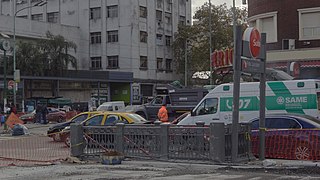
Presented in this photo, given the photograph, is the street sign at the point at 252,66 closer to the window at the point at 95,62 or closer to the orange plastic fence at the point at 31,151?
the orange plastic fence at the point at 31,151

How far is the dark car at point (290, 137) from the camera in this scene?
14406mm

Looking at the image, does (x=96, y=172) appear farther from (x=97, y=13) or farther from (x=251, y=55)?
(x=97, y=13)

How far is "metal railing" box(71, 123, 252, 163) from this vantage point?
14.0 metres

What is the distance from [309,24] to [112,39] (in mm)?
39480

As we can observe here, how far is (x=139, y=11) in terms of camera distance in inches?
2751

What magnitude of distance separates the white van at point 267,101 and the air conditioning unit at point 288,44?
51.2 ft

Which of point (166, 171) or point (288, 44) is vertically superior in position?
point (288, 44)

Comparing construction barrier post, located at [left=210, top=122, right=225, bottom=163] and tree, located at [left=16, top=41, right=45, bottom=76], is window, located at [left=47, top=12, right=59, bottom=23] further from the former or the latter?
construction barrier post, located at [left=210, top=122, right=225, bottom=163]

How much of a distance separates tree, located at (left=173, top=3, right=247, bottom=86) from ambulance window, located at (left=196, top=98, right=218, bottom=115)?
160ft

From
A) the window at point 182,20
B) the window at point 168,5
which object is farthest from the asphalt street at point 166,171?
the window at point 182,20

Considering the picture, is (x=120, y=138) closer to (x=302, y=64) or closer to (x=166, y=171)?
(x=166, y=171)

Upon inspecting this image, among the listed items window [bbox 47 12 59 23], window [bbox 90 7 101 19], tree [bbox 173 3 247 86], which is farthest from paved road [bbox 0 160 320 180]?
window [bbox 47 12 59 23]

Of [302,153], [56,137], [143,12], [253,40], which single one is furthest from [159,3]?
[302,153]

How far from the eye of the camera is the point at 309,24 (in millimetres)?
34250
